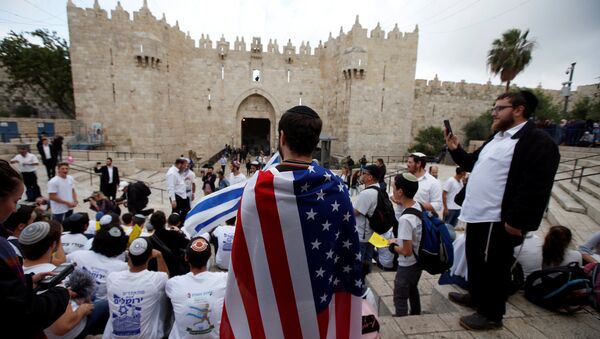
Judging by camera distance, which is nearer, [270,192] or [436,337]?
[270,192]

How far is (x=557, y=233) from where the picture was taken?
2.71 m

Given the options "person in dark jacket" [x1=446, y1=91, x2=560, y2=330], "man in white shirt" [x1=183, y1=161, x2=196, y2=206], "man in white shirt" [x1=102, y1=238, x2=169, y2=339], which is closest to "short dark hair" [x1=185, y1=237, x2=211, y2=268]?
"man in white shirt" [x1=102, y1=238, x2=169, y2=339]

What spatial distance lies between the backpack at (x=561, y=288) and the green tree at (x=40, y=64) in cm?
2747

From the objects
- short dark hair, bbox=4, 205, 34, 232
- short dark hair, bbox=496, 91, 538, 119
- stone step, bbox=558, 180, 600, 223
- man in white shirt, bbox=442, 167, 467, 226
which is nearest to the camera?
short dark hair, bbox=496, 91, 538, 119

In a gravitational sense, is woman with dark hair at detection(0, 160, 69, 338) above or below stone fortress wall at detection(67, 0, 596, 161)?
below

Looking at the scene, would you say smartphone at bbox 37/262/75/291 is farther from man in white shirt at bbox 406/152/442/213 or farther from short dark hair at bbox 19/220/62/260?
man in white shirt at bbox 406/152/442/213

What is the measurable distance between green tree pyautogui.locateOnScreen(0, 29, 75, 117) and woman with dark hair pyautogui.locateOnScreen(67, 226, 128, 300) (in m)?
24.4

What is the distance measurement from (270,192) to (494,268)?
7.04 ft

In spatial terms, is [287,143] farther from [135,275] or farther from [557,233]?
[557,233]

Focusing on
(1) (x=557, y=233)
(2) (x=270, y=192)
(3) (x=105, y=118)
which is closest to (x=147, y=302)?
(2) (x=270, y=192)

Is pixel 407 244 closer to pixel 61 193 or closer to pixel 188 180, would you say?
pixel 188 180

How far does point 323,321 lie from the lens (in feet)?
4.50

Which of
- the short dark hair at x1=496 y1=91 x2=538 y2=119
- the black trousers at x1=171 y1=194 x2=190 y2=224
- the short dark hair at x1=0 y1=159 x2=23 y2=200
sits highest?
the short dark hair at x1=496 y1=91 x2=538 y2=119

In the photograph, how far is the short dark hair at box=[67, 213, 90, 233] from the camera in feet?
10.6
